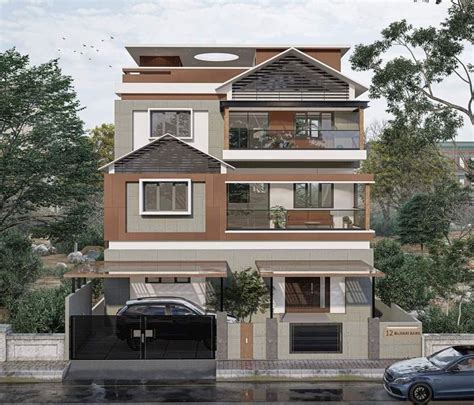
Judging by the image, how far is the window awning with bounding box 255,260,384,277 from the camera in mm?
24766

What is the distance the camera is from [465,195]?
3331 cm

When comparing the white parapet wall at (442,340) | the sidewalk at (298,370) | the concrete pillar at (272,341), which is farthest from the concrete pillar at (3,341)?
the white parapet wall at (442,340)

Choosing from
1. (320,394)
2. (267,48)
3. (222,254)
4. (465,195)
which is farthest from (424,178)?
(320,394)

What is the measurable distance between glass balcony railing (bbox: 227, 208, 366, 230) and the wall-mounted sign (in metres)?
6.10

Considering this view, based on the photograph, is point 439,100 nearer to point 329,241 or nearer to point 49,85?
point 329,241

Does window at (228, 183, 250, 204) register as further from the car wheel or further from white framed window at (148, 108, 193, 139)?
the car wheel

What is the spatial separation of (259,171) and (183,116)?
4.63 m

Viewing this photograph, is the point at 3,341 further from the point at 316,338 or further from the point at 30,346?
the point at 316,338

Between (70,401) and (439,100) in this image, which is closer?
(70,401)

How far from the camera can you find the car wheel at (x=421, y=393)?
18.7 m

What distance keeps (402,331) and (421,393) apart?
409cm

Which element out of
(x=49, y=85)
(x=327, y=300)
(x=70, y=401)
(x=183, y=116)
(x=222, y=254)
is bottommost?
(x=70, y=401)

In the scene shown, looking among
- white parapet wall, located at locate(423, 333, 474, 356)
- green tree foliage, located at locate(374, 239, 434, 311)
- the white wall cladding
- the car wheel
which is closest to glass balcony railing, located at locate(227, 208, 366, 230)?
green tree foliage, located at locate(374, 239, 434, 311)

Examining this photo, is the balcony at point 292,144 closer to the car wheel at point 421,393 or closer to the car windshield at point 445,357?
the car windshield at point 445,357
